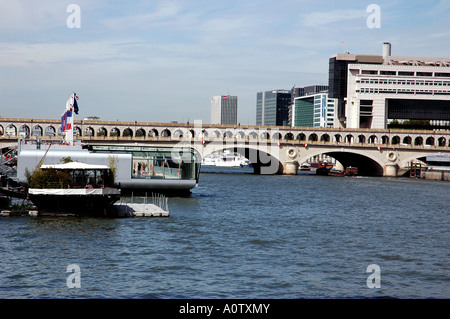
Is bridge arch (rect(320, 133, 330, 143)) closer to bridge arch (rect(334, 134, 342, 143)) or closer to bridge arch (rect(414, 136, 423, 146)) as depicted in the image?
bridge arch (rect(334, 134, 342, 143))

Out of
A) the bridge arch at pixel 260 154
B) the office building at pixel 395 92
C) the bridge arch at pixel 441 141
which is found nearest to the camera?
the bridge arch at pixel 260 154

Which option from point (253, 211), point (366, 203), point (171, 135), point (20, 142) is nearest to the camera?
point (253, 211)

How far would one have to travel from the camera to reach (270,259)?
33312 mm

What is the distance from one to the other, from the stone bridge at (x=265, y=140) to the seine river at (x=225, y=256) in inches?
3404

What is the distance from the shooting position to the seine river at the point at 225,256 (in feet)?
84.3

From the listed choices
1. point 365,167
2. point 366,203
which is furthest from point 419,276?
point 365,167

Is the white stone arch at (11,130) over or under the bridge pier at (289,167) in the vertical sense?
over

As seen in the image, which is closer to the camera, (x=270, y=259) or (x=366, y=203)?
(x=270, y=259)

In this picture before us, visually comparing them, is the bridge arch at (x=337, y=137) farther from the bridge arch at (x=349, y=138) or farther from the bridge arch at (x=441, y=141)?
the bridge arch at (x=441, y=141)

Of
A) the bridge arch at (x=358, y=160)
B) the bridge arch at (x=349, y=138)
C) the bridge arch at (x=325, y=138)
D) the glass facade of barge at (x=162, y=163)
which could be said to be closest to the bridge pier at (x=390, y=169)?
the bridge arch at (x=358, y=160)

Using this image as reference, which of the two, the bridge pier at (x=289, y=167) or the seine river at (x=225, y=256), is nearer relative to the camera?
the seine river at (x=225, y=256)

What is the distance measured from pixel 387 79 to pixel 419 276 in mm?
160522

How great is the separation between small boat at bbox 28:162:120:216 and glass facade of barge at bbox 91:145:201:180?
20.1m
